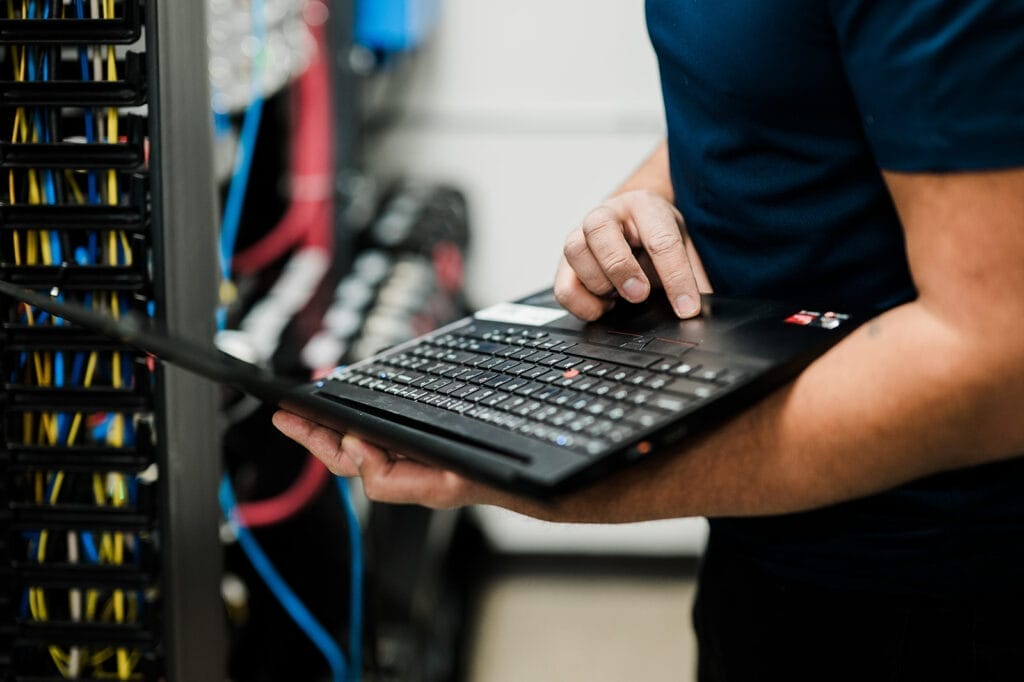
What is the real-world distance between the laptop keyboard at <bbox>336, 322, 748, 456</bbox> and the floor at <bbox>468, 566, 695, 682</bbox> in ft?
5.23

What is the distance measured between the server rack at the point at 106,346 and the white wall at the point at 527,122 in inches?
68.5

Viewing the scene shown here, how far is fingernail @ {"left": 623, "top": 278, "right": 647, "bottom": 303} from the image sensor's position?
2.28 feet

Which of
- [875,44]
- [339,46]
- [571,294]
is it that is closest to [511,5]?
[339,46]

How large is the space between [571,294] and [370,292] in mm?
1023

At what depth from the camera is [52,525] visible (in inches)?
27.9

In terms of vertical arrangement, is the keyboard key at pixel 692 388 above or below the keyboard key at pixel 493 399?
above

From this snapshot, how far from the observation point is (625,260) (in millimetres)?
691

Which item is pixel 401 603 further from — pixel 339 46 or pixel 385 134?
pixel 385 134

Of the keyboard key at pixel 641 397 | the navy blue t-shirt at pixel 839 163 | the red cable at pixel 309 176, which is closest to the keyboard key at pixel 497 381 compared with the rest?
the keyboard key at pixel 641 397

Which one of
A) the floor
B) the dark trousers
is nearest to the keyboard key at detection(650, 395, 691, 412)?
the dark trousers

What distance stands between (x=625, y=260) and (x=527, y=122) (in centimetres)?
181

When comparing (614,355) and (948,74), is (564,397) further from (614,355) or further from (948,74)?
(948,74)

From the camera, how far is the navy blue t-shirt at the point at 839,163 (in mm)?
479

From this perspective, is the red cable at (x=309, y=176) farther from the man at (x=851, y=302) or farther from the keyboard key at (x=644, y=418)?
the keyboard key at (x=644, y=418)
